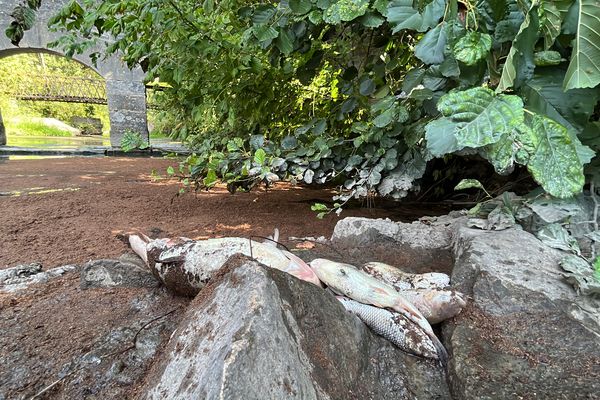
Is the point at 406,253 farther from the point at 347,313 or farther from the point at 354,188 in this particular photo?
the point at 347,313

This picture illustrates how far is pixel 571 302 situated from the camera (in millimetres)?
1242

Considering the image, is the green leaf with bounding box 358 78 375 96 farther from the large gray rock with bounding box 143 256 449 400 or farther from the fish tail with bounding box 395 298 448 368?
the large gray rock with bounding box 143 256 449 400

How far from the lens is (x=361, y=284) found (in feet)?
4.08

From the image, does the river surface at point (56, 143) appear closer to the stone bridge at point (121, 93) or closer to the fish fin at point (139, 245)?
the stone bridge at point (121, 93)

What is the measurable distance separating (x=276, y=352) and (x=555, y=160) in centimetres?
103

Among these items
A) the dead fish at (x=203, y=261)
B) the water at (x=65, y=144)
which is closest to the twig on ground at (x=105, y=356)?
the dead fish at (x=203, y=261)

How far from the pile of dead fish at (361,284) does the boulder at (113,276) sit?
0.10 m

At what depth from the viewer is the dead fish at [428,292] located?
4.09 feet

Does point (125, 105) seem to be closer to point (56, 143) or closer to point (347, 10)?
point (56, 143)

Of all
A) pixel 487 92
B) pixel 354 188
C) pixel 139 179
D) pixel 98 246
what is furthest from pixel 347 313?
pixel 139 179

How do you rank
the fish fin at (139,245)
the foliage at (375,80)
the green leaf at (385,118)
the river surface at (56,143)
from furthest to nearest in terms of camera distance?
the river surface at (56,143), the green leaf at (385,118), the fish fin at (139,245), the foliage at (375,80)

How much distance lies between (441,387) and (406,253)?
94cm

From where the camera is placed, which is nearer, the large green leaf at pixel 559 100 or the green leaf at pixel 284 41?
the large green leaf at pixel 559 100

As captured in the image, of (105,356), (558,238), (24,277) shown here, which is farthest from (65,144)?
(558,238)
